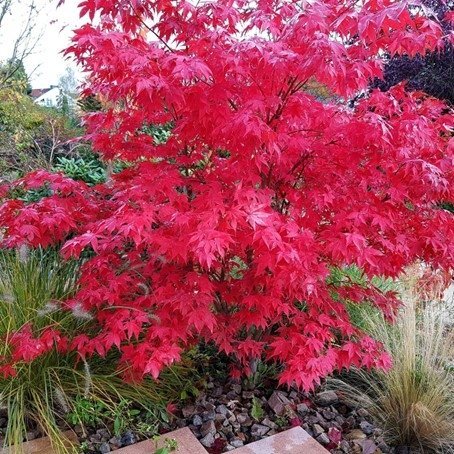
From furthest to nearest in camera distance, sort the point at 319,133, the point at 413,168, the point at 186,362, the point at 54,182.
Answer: the point at 186,362
the point at 54,182
the point at 319,133
the point at 413,168

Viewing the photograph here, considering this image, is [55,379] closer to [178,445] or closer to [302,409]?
[178,445]

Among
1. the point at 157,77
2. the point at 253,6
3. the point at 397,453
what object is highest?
the point at 253,6

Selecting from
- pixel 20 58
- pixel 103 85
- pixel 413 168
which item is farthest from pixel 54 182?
pixel 20 58

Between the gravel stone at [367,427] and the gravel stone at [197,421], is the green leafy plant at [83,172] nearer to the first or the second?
the gravel stone at [197,421]

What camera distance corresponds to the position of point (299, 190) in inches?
91.7

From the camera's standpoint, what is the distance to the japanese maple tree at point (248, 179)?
184 cm

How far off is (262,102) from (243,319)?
1.08 meters

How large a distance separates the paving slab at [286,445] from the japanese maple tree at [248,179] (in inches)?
13.6

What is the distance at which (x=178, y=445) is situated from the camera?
2.23m

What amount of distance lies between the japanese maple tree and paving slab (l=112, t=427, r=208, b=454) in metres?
0.34

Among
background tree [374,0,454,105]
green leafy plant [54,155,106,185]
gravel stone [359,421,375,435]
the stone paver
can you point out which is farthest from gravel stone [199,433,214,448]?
background tree [374,0,454,105]

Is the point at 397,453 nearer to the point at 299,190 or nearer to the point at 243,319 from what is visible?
the point at 243,319

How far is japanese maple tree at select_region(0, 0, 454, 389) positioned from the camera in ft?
6.05

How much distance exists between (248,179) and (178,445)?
4.41 feet
